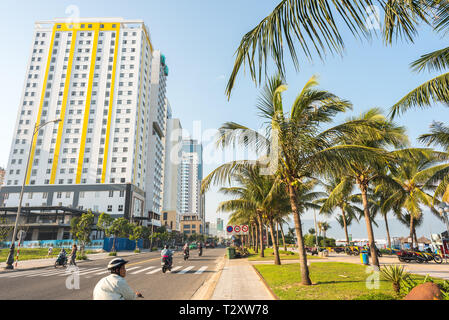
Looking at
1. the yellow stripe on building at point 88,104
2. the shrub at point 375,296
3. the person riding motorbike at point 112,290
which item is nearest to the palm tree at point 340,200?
the shrub at point 375,296

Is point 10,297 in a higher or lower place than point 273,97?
lower

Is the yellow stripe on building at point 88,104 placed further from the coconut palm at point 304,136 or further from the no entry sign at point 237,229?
the coconut palm at point 304,136

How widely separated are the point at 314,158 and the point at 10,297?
1174 cm

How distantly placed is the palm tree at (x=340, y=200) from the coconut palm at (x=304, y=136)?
1639 mm

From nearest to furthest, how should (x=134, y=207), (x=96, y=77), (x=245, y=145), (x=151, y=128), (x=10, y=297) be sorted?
(x=10, y=297)
(x=245, y=145)
(x=134, y=207)
(x=96, y=77)
(x=151, y=128)

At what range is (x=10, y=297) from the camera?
879cm

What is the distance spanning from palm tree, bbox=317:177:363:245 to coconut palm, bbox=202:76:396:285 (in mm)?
1639

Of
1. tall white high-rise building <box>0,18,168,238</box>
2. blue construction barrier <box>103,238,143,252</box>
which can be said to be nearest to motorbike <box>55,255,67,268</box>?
blue construction barrier <box>103,238,143,252</box>

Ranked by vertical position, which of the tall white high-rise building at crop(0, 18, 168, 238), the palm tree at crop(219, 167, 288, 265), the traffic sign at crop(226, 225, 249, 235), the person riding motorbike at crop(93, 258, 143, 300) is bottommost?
the person riding motorbike at crop(93, 258, 143, 300)

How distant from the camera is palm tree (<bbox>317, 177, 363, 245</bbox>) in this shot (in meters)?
18.2

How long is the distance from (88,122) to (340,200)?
7094cm

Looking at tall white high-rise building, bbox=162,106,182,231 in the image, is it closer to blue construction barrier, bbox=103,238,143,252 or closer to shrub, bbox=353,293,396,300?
blue construction barrier, bbox=103,238,143,252
